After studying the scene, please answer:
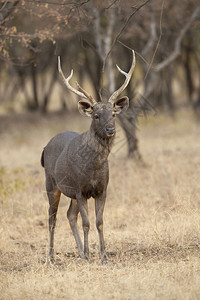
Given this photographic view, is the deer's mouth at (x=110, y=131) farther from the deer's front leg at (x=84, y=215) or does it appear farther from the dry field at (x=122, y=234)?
the dry field at (x=122, y=234)

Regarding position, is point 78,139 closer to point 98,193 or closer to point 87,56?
Answer: point 98,193

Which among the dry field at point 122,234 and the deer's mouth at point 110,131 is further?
the deer's mouth at point 110,131

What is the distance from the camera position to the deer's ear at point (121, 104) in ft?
26.1

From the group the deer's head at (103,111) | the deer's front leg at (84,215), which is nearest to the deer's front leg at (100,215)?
the deer's front leg at (84,215)

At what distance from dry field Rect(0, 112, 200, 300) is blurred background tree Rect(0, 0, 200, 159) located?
157cm

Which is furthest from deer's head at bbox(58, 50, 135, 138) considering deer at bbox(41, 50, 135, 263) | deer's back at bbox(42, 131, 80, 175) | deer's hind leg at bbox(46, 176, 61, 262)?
deer's hind leg at bbox(46, 176, 61, 262)

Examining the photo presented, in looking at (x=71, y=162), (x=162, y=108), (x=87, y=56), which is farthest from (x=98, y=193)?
(x=162, y=108)

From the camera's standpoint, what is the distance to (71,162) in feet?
26.6

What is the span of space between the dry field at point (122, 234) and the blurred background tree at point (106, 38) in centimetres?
157

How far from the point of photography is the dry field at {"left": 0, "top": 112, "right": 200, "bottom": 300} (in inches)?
255

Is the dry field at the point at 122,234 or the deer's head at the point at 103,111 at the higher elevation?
the deer's head at the point at 103,111

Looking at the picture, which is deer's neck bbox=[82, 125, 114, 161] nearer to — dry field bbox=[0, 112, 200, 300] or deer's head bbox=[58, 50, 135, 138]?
deer's head bbox=[58, 50, 135, 138]

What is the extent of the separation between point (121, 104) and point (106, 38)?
7174mm

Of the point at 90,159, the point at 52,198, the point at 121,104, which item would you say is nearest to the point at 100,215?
the point at 90,159
